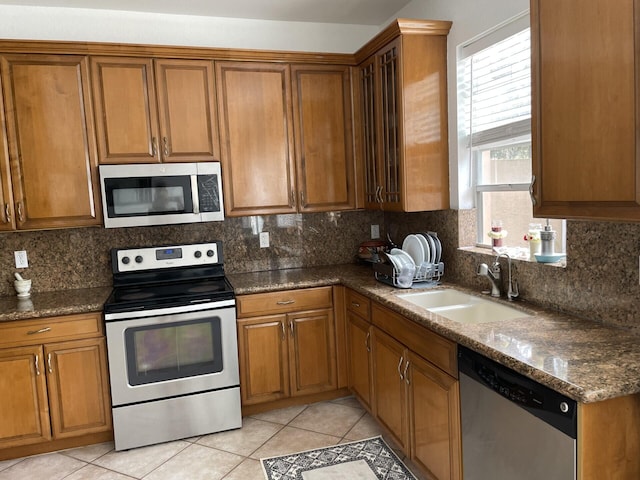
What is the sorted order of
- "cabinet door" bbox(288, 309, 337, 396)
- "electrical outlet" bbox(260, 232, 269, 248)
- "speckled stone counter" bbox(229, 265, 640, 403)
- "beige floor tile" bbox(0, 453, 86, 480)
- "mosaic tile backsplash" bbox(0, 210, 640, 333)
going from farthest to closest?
"electrical outlet" bbox(260, 232, 269, 248), "cabinet door" bbox(288, 309, 337, 396), "beige floor tile" bbox(0, 453, 86, 480), "mosaic tile backsplash" bbox(0, 210, 640, 333), "speckled stone counter" bbox(229, 265, 640, 403)

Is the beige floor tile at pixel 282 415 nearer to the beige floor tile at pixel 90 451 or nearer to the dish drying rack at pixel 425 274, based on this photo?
the beige floor tile at pixel 90 451

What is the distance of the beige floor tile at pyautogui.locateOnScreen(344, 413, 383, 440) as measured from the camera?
2.80 metres

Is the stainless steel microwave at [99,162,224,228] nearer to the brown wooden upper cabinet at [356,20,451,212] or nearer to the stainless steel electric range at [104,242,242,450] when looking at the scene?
the stainless steel electric range at [104,242,242,450]

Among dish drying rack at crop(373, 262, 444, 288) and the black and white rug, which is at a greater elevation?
dish drying rack at crop(373, 262, 444, 288)

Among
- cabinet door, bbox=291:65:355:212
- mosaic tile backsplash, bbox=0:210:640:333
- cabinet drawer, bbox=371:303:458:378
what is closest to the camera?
mosaic tile backsplash, bbox=0:210:640:333

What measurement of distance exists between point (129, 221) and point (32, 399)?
1116 millimetres

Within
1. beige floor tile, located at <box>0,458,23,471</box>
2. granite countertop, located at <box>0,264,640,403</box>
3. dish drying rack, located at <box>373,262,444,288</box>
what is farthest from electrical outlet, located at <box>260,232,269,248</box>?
beige floor tile, located at <box>0,458,23,471</box>

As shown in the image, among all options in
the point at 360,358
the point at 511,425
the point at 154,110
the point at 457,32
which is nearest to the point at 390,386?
the point at 360,358

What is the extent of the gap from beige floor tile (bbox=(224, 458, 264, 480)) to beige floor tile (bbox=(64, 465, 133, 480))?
54cm

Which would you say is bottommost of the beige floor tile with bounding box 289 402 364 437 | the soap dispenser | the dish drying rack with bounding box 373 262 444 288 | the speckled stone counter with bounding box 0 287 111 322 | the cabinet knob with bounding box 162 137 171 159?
the beige floor tile with bounding box 289 402 364 437

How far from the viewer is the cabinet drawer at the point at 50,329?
260cm

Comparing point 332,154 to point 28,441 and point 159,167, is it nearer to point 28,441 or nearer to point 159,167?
point 159,167

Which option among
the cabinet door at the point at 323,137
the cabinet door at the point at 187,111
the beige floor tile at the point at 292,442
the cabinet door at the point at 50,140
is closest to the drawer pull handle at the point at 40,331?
the cabinet door at the point at 50,140

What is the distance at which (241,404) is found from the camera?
9.93ft
